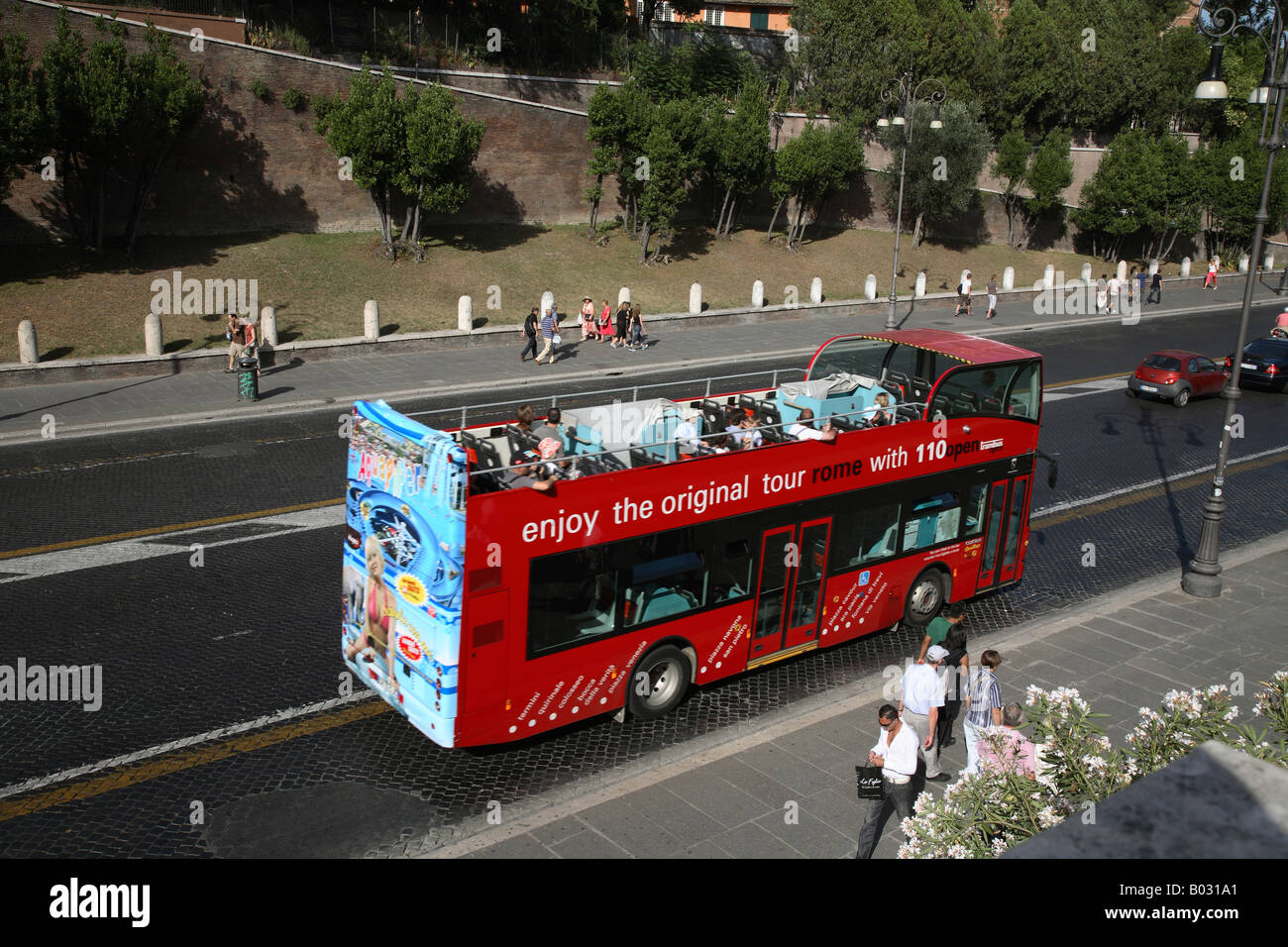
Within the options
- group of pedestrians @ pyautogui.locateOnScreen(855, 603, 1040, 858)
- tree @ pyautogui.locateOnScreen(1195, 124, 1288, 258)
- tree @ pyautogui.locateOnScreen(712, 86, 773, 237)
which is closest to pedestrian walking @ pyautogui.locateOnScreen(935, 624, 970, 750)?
group of pedestrians @ pyautogui.locateOnScreen(855, 603, 1040, 858)

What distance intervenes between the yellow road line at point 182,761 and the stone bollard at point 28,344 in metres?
18.1

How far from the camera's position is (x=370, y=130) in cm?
3494

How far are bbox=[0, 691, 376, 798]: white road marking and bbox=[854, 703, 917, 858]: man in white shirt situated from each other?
17.6 ft

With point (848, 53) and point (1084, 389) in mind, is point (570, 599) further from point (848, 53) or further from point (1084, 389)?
point (848, 53)

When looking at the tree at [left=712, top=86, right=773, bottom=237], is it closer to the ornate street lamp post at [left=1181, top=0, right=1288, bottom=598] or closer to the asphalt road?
the asphalt road

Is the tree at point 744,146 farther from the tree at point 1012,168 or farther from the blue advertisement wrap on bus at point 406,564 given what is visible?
the blue advertisement wrap on bus at point 406,564

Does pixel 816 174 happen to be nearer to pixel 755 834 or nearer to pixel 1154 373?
pixel 1154 373

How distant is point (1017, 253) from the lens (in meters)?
60.3

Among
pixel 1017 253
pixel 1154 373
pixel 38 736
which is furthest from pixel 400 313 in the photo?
pixel 1017 253

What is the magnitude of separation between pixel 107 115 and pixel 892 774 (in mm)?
30040

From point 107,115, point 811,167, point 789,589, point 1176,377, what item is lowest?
point 789,589

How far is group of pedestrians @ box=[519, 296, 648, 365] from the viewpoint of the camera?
96.8ft

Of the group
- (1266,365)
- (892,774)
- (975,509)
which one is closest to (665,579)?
(892,774)
